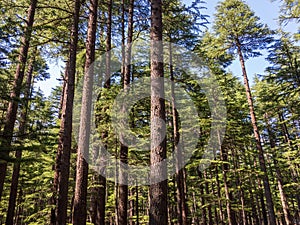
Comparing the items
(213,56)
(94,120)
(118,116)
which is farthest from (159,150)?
(213,56)

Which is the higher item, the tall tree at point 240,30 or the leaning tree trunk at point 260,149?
the tall tree at point 240,30

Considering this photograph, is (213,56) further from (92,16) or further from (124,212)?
(124,212)

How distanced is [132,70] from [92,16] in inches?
203

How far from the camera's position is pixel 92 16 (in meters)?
9.41

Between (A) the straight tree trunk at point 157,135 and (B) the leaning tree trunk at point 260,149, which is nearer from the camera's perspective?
(A) the straight tree trunk at point 157,135

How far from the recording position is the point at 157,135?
5.61 m

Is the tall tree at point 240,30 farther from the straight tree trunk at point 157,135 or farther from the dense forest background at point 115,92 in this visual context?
the straight tree trunk at point 157,135

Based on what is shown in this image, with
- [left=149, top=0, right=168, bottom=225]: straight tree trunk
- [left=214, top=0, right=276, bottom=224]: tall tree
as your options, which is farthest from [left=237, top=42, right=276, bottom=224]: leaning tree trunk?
[left=149, top=0, right=168, bottom=225]: straight tree trunk

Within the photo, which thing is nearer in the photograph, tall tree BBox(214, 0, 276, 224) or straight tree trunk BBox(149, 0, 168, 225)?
straight tree trunk BBox(149, 0, 168, 225)

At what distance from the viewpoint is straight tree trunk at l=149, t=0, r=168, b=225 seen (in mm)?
4992

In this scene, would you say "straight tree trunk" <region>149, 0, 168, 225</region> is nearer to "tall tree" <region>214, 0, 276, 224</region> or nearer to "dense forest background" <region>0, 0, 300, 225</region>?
"dense forest background" <region>0, 0, 300, 225</region>

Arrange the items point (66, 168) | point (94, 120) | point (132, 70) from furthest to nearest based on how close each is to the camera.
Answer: point (132, 70) → point (94, 120) → point (66, 168)

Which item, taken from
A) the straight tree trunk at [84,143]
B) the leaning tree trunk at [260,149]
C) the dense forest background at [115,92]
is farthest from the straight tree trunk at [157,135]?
the leaning tree trunk at [260,149]

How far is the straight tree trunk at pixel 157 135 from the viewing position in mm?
4992
